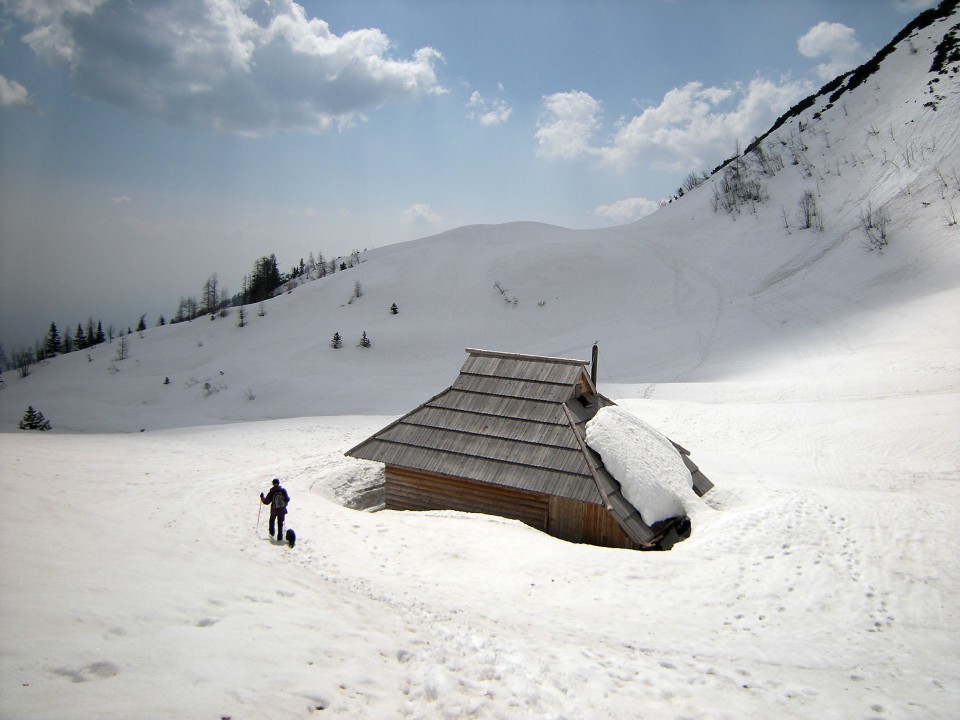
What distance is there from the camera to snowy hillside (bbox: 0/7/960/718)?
16.5ft

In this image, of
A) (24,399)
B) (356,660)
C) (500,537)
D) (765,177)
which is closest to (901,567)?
(500,537)

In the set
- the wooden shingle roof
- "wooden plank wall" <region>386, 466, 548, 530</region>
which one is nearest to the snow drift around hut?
the wooden shingle roof

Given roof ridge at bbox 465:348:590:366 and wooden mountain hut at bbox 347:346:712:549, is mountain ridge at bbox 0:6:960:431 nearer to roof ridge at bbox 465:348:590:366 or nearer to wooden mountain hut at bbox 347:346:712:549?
roof ridge at bbox 465:348:590:366

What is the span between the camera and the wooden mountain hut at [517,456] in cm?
1171

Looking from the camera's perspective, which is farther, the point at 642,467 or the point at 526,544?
the point at 642,467

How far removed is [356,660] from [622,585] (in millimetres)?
4931

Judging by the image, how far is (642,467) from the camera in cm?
1216

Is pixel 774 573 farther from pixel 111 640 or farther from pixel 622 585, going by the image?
pixel 111 640

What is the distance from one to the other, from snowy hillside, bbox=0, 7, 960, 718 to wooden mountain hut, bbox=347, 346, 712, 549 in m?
0.87

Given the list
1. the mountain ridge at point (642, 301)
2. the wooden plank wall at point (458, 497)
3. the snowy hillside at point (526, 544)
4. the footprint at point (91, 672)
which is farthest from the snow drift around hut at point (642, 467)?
the mountain ridge at point (642, 301)

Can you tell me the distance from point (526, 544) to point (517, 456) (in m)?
2.59

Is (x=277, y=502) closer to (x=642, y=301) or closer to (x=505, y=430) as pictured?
(x=505, y=430)

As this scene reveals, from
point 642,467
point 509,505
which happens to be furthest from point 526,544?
point 642,467

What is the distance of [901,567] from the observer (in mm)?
9703
